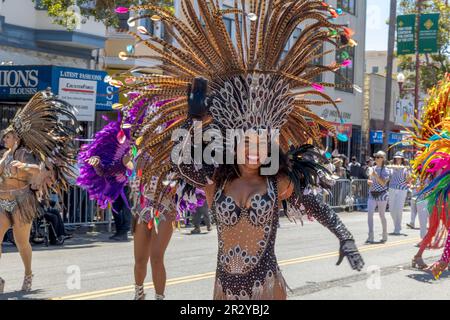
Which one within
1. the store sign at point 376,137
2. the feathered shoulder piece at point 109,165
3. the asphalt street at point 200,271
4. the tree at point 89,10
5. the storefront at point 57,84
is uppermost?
the tree at point 89,10

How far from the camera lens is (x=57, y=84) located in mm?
15469

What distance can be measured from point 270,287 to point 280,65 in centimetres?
139

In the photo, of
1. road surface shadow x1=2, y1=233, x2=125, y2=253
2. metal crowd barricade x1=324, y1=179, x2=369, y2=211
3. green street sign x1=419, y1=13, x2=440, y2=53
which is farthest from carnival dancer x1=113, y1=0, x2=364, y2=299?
green street sign x1=419, y1=13, x2=440, y2=53

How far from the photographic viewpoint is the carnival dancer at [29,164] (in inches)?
316

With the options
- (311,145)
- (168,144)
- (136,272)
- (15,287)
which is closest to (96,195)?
(136,272)

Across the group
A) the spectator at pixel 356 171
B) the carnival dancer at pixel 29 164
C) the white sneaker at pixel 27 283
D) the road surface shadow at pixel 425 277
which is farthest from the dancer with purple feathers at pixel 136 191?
the spectator at pixel 356 171

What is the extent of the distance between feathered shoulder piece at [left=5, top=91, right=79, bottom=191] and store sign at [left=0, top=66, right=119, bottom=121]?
21.6 feet

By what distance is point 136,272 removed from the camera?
20.9 ft

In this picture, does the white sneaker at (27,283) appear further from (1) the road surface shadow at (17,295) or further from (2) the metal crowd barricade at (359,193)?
(2) the metal crowd barricade at (359,193)

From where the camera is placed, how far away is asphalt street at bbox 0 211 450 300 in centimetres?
831

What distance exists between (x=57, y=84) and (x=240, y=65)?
11629 mm

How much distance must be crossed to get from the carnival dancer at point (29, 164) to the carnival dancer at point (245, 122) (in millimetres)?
3741

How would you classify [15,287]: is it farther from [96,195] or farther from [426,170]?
[426,170]

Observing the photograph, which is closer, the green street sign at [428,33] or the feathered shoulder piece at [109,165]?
the feathered shoulder piece at [109,165]
